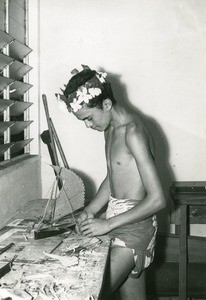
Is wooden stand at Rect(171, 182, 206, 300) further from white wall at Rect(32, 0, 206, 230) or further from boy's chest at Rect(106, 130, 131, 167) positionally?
boy's chest at Rect(106, 130, 131, 167)

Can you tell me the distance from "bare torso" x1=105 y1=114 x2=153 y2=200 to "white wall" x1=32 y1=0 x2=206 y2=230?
1504 millimetres

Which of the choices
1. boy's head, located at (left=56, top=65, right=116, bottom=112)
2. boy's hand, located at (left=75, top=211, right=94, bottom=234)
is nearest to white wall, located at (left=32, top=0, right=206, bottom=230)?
boy's hand, located at (left=75, top=211, right=94, bottom=234)

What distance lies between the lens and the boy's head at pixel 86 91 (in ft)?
6.82

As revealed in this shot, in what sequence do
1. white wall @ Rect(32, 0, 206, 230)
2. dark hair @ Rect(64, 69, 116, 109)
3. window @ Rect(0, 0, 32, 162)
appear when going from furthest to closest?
white wall @ Rect(32, 0, 206, 230) → window @ Rect(0, 0, 32, 162) → dark hair @ Rect(64, 69, 116, 109)

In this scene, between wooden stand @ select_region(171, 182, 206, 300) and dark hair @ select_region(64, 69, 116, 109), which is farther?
wooden stand @ select_region(171, 182, 206, 300)

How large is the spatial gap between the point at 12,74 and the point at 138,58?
131cm

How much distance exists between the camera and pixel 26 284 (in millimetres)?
1363

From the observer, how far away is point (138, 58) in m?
3.62

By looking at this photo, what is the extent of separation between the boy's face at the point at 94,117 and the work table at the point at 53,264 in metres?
0.64

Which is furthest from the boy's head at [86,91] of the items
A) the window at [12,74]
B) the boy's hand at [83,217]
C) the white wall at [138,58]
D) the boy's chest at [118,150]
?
the white wall at [138,58]

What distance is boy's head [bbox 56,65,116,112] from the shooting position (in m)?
2.08

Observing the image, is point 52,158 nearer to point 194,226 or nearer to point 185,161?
point 185,161

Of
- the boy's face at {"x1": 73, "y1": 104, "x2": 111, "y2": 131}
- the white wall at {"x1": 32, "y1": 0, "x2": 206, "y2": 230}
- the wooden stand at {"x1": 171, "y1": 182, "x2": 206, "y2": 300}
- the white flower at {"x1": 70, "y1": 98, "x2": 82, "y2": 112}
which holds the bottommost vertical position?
the wooden stand at {"x1": 171, "y1": 182, "x2": 206, "y2": 300}

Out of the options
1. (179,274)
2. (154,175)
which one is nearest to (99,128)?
(154,175)
